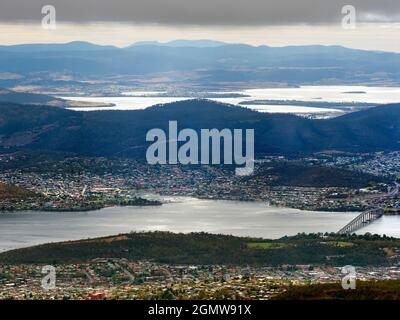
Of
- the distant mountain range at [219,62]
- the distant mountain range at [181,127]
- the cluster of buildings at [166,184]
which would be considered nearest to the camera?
the cluster of buildings at [166,184]

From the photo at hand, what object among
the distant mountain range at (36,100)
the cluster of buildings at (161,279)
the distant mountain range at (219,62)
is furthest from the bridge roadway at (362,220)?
the distant mountain range at (219,62)

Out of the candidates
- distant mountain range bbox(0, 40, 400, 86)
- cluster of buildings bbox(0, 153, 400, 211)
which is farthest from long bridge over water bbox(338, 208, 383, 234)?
distant mountain range bbox(0, 40, 400, 86)

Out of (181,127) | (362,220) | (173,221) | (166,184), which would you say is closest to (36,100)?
(181,127)

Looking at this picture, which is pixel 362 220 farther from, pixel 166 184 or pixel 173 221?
pixel 166 184

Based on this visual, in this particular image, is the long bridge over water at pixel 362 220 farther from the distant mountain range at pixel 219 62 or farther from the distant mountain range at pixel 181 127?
the distant mountain range at pixel 219 62

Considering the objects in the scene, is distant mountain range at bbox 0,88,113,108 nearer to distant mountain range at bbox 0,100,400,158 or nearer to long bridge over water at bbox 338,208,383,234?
distant mountain range at bbox 0,100,400,158

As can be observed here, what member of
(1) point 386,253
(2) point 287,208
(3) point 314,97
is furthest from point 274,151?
(3) point 314,97

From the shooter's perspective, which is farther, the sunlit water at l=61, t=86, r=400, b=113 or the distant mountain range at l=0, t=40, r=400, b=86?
the distant mountain range at l=0, t=40, r=400, b=86
